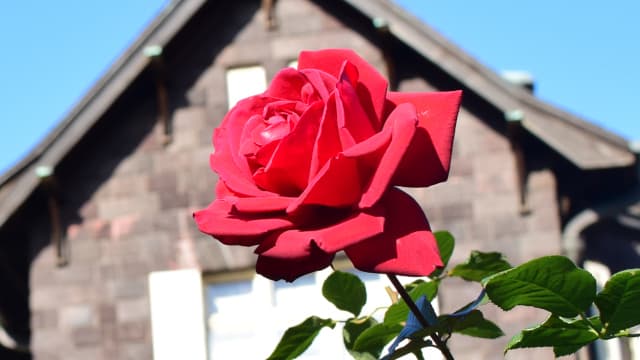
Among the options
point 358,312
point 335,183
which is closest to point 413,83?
point 358,312

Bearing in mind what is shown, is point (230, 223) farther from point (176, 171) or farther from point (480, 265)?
point (176, 171)

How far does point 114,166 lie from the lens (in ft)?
27.1

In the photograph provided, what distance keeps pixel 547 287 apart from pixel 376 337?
0.34 meters

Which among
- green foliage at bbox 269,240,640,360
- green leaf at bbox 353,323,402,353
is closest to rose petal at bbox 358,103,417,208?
green foliage at bbox 269,240,640,360

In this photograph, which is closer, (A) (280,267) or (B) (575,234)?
(A) (280,267)

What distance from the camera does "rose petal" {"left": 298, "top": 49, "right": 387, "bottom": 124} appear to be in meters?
0.96

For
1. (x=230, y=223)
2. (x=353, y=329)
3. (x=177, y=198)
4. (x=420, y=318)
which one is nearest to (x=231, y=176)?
(x=230, y=223)

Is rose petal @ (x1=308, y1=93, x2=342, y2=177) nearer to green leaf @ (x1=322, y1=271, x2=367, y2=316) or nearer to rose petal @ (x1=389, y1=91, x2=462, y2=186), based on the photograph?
rose petal @ (x1=389, y1=91, x2=462, y2=186)

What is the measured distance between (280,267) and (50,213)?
294 inches

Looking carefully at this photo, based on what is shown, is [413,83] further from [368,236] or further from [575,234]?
[368,236]

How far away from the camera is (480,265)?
54.5 inches

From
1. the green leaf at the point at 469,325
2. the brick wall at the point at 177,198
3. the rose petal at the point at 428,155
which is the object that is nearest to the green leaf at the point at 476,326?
the green leaf at the point at 469,325

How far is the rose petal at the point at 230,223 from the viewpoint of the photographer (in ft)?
2.91

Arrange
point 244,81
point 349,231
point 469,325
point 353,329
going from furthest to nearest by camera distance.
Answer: point 244,81, point 353,329, point 469,325, point 349,231
